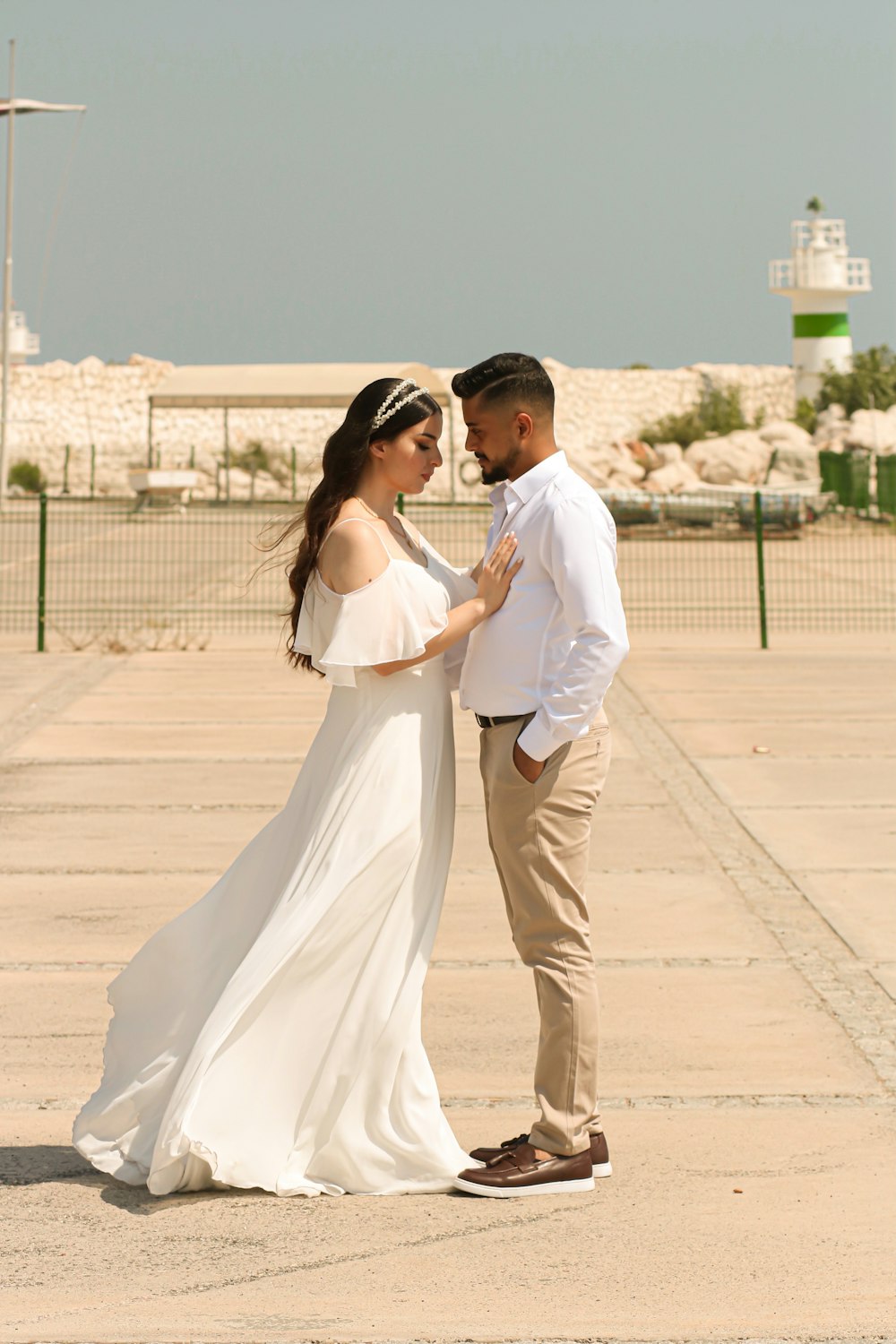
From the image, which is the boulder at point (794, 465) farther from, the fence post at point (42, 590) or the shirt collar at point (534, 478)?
the shirt collar at point (534, 478)

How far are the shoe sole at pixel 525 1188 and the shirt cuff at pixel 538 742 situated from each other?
1.07 metres

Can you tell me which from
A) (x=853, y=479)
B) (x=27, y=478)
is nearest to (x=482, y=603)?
(x=853, y=479)

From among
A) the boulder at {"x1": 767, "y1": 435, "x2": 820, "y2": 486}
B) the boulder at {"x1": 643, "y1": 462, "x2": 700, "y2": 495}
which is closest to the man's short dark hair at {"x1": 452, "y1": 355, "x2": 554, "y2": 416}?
the boulder at {"x1": 767, "y1": 435, "x2": 820, "y2": 486}

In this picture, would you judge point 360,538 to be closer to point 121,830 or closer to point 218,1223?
point 218,1223

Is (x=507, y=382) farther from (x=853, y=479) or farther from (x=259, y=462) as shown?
(x=259, y=462)

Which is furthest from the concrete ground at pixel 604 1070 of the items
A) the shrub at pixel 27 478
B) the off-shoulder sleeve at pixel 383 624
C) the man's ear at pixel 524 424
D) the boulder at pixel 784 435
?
the shrub at pixel 27 478

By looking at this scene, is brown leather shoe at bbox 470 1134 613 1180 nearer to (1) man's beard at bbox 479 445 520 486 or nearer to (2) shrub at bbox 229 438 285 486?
(1) man's beard at bbox 479 445 520 486

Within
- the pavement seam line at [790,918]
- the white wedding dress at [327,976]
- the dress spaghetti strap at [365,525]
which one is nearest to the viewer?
the white wedding dress at [327,976]

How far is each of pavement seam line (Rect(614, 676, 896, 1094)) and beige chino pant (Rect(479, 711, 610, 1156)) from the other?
135 cm

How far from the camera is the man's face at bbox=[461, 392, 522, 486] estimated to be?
4.31 m

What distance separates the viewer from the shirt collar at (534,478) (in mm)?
4316

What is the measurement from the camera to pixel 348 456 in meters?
4.46

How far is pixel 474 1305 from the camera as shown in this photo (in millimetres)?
3771

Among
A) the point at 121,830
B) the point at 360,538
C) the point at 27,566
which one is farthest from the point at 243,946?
the point at 27,566
